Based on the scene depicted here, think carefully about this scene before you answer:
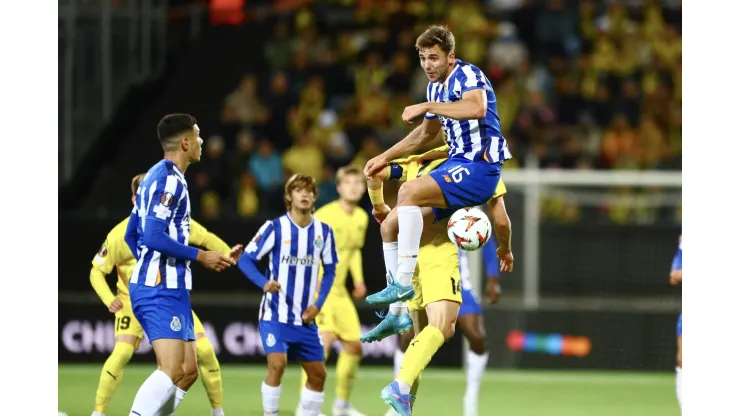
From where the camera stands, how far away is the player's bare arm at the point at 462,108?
5.92 meters

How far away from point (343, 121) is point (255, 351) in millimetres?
3483

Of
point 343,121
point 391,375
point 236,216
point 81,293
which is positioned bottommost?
point 391,375

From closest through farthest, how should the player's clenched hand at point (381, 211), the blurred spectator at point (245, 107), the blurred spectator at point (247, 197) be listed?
the player's clenched hand at point (381, 211) < the blurred spectator at point (247, 197) < the blurred spectator at point (245, 107)

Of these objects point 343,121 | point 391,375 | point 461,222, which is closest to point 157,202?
point 461,222

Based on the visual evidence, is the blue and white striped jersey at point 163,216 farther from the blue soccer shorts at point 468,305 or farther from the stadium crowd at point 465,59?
the stadium crowd at point 465,59

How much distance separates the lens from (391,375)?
11.8 m

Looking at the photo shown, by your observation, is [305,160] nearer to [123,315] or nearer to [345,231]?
[345,231]

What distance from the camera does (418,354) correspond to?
6.21 meters

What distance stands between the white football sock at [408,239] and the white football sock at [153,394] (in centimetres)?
133

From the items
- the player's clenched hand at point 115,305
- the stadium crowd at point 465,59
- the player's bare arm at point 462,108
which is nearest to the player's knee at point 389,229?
the player's bare arm at point 462,108

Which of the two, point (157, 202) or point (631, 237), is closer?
point (157, 202)
